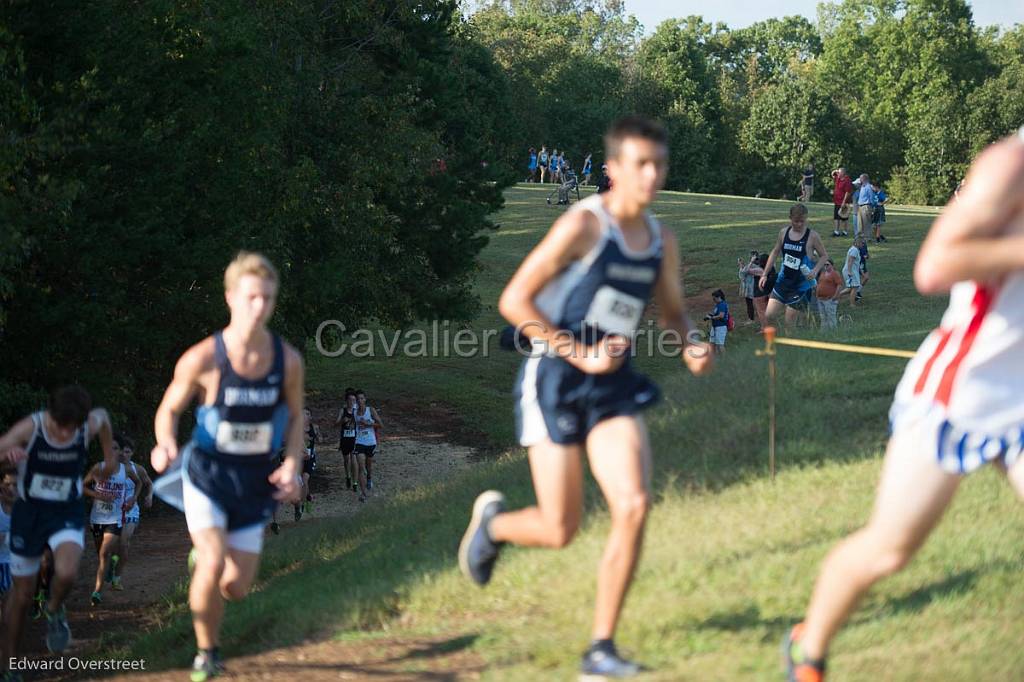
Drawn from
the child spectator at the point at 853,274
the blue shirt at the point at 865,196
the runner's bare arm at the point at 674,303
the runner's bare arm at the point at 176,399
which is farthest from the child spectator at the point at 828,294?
the blue shirt at the point at 865,196

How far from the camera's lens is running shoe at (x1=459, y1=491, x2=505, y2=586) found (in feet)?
21.4

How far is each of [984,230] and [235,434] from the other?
411 cm

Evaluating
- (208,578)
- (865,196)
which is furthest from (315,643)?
(865,196)

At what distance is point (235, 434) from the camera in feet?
22.1

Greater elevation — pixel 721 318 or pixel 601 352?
pixel 601 352

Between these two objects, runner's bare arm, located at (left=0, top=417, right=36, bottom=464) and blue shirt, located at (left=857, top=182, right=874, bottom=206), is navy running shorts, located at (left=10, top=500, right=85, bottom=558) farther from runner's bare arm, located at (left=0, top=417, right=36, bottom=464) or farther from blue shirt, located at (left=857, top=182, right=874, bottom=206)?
blue shirt, located at (left=857, top=182, right=874, bottom=206)

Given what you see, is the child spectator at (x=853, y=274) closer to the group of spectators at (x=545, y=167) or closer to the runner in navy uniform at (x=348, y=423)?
the runner in navy uniform at (x=348, y=423)

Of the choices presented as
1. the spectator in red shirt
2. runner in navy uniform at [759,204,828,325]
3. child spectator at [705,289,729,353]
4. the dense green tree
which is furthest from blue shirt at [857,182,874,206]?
runner in navy uniform at [759,204,828,325]

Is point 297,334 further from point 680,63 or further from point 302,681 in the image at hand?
point 680,63

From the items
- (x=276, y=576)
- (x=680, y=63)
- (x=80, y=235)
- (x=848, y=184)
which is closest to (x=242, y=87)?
(x=80, y=235)

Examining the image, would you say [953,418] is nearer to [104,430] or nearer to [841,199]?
[104,430]

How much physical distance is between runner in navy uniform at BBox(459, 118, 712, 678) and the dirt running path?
1.39 m

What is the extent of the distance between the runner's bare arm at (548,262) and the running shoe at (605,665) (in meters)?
1.43

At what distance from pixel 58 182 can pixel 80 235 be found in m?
1.38
